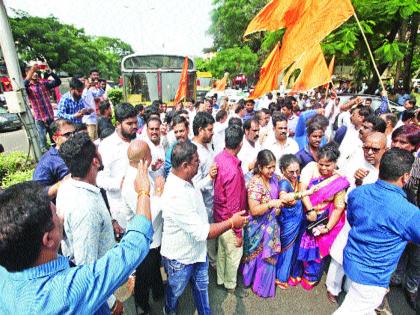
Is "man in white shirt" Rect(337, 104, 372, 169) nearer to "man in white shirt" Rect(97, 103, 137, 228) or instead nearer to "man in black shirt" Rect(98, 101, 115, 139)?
"man in white shirt" Rect(97, 103, 137, 228)

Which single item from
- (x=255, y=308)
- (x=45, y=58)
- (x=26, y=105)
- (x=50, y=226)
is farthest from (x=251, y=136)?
(x=45, y=58)

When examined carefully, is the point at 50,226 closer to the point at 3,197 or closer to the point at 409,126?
the point at 3,197

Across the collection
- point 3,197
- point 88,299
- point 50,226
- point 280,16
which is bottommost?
point 88,299

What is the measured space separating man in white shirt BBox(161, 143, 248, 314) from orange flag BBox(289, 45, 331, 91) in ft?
7.81

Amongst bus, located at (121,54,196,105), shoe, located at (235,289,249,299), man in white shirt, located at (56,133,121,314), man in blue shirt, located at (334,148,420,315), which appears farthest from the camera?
bus, located at (121,54,196,105)

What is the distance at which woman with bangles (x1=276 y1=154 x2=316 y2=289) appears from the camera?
2.96 metres

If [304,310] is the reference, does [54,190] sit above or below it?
above

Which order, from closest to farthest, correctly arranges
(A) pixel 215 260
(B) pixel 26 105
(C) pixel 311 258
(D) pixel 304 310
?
(D) pixel 304 310 < (C) pixel 311 258 < (A) pixel 215 260 < (B) pixel 26 105

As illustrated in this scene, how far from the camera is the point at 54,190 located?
2.35 m

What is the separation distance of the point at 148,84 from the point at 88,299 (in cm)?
881

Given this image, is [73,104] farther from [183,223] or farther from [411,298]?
[411,298]

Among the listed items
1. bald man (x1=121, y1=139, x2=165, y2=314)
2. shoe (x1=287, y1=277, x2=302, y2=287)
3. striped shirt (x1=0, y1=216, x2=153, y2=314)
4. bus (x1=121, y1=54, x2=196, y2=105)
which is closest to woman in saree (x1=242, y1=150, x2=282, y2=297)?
shoe (x1=287, y1=277, x2=302, y2=287)

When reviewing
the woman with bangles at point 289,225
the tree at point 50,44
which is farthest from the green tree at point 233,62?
the woman with bangles at point 289,225

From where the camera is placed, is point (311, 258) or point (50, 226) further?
point (311, 258)
